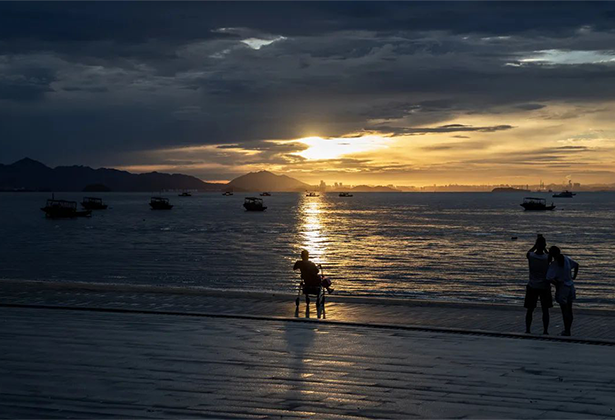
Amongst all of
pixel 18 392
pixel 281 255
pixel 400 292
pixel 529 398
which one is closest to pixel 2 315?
pixel 18 392

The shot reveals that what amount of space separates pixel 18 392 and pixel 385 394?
416cm

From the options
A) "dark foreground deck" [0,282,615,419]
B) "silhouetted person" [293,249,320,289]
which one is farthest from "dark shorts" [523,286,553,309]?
"silhouetted person" [293,249,320,289]

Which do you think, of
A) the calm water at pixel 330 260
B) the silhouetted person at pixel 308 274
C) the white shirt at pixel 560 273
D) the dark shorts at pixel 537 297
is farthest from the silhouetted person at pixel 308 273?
the calm water at pixel 330 260

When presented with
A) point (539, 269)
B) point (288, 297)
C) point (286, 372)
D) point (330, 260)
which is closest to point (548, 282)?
point (539, 269)

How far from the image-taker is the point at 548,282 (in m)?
12.6

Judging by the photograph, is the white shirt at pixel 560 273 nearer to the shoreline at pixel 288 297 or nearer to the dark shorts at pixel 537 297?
the dark shorts at pixel 537 297

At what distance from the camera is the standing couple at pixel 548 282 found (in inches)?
481

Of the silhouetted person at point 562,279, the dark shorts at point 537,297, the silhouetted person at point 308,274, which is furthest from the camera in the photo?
the silhouetted person at point 308,274

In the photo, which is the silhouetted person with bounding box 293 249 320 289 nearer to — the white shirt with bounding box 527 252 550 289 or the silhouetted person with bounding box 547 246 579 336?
the white shirt with bounding box 527 252 550 289

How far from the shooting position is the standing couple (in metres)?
12.2

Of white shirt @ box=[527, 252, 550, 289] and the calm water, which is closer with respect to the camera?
white shirt @ box=[527, 252, 550, 289]

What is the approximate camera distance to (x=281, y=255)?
59.3m

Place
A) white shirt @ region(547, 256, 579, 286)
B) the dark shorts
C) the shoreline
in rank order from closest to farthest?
white shirt @ region(547, 256, 579, 286)
the dark shorts
the shoreline

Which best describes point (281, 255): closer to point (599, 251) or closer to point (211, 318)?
point (599, 251)
